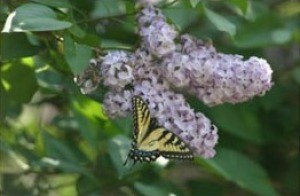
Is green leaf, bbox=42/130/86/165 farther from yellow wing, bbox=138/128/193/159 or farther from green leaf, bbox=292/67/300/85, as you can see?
green leaf, bbox=292/67/300/85

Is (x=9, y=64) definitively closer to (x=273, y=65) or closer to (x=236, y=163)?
(x=236, y=163)

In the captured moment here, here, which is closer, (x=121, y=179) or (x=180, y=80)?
(x=180, y=80)

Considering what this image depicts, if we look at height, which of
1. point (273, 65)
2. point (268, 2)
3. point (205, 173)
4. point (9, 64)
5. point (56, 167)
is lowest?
point (56, 167)

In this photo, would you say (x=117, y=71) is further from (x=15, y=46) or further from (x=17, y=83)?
(x=17, y=83)

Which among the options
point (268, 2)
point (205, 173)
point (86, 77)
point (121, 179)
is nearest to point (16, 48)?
point (86, 77)

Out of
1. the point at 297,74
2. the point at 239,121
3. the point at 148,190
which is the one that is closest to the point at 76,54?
the point at 148,190

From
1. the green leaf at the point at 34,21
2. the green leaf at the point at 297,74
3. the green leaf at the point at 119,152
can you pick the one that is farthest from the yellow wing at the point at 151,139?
the green leaf at the point at 297,74
